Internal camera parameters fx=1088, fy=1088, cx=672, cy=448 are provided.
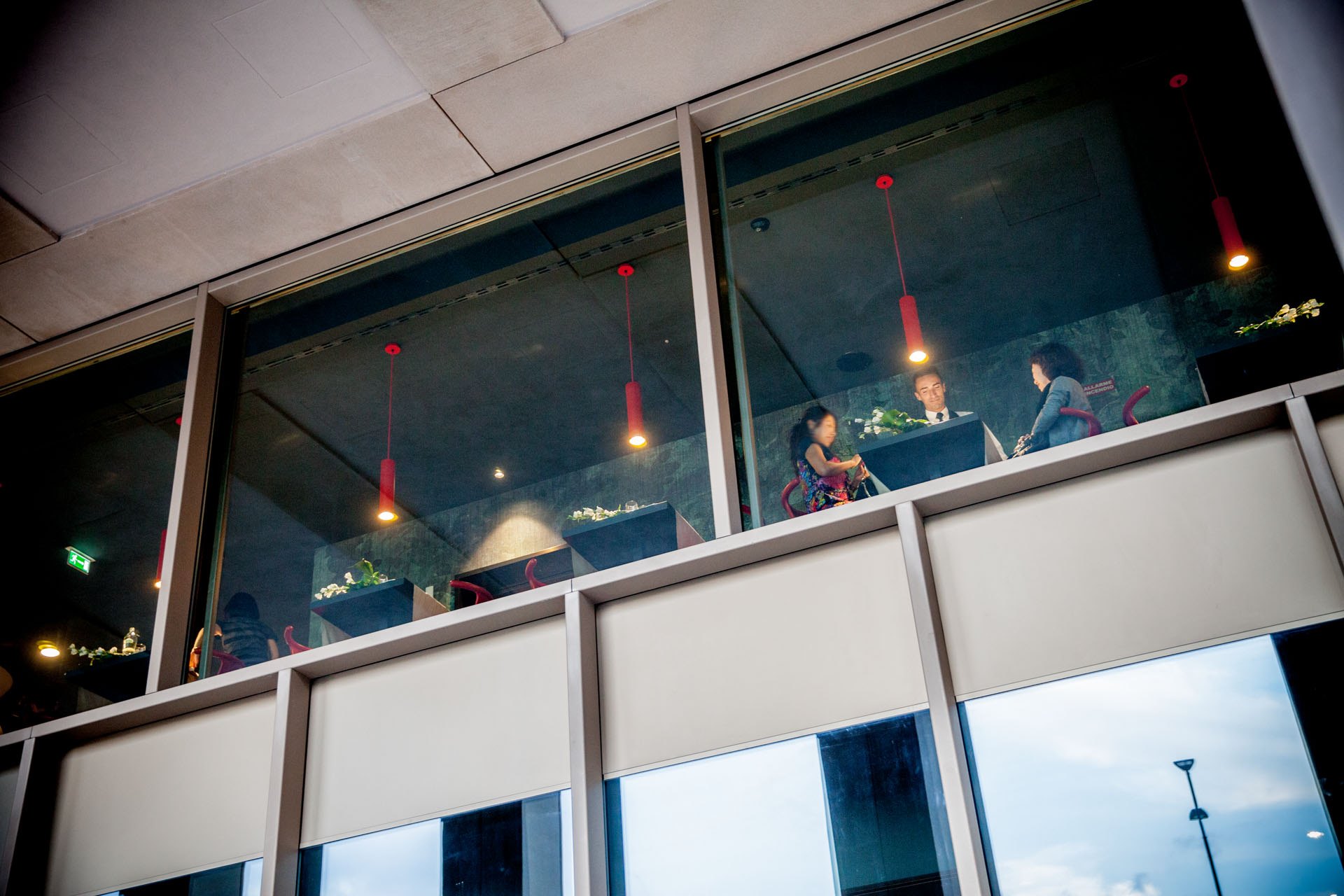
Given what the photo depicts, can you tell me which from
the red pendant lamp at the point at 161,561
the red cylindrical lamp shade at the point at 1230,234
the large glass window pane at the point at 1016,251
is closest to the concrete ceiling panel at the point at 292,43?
the large glass window pane at the point at 1016,251

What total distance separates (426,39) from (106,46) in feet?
4.07

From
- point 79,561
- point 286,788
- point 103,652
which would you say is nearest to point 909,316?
point 286,788

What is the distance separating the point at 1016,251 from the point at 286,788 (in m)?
3.14

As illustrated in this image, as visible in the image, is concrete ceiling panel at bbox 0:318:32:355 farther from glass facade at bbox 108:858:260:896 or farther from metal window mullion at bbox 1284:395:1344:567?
metal window mullion at bbox 1284:395:1344:567

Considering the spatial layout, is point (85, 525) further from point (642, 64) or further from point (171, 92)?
point (642, 64)

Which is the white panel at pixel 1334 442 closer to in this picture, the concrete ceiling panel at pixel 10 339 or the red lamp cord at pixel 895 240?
the red lamp cord at pixel 895 240

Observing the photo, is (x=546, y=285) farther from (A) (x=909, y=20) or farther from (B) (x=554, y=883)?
(B) (x=554, y=883)

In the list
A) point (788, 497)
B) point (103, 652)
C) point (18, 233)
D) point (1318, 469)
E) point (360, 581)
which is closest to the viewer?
point (1318, 469)

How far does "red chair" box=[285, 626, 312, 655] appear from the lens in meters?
4.02

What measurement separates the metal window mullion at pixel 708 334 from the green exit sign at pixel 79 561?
2749mm

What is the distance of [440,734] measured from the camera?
377 centimetres

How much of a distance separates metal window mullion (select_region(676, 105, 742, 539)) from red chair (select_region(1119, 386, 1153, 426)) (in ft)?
4.06

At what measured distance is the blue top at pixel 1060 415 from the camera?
10.7 ft

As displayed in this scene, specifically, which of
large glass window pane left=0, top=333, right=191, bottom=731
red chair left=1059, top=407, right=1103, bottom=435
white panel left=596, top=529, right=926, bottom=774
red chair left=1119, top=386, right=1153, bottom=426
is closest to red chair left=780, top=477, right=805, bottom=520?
white panel left=596, top=529, right=926, bottom=774
